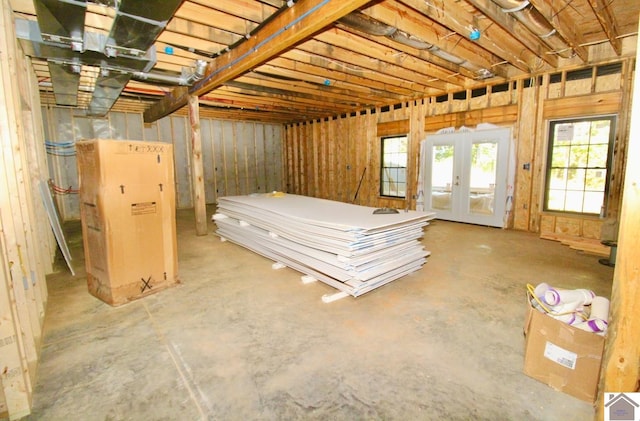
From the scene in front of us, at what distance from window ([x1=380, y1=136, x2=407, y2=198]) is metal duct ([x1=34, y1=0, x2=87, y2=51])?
6235 mm

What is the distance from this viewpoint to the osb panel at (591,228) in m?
4.67

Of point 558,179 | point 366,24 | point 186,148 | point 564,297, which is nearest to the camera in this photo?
point 564,297

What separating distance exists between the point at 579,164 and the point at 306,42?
4730mm

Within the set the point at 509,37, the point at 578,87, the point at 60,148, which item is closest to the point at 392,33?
the point at 509,37

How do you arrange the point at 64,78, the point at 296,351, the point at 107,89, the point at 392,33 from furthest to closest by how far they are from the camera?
the point at 107,89
the point at 64,78
the point at 392,33
the point at 296,351

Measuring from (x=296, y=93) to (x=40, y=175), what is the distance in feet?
14.6

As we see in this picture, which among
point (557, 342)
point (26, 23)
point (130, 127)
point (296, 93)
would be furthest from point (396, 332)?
point (130, 127)

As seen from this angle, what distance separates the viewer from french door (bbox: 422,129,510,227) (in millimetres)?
Result: 5711

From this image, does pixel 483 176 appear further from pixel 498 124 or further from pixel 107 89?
pixel 107 89

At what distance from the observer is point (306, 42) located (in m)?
3.76

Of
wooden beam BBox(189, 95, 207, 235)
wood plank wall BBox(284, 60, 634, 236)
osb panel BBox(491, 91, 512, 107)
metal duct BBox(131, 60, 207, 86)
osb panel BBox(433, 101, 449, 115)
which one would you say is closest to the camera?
metal duct BBox(131, 60, 207, 86)

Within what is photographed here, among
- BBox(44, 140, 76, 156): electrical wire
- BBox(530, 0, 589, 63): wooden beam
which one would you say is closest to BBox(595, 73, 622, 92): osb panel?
BBox(530, 0, 589, 63): wooden beam

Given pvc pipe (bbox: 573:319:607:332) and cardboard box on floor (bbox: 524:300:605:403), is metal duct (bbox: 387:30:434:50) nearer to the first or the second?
cardboard box on floor (bbox: 524:300:605:403)

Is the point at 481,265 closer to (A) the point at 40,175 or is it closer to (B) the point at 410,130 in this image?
(B) the point at 410,130
